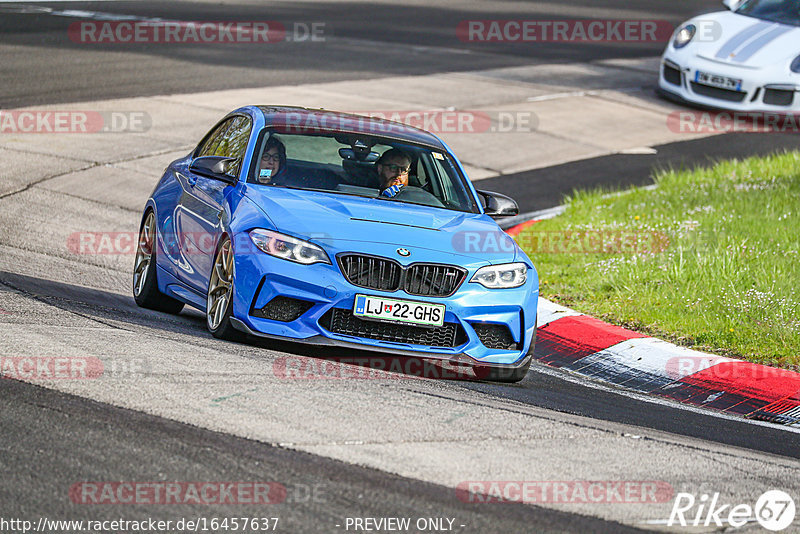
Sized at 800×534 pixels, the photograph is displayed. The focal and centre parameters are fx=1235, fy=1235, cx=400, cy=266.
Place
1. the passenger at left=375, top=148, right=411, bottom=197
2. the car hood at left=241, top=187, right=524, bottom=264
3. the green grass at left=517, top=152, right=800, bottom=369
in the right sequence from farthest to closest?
the green grass at left=517, top=152, right=800, bottom=369, the passenger at left=375, top=148, right=411, bottom=197, the car hood at left=241, top=187, right=524, bottom=264

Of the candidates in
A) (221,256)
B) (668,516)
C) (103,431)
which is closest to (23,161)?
(221,256)

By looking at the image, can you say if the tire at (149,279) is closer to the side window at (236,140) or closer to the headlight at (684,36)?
the side window at (236,140)

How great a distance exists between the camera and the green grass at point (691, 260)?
29.9 feet

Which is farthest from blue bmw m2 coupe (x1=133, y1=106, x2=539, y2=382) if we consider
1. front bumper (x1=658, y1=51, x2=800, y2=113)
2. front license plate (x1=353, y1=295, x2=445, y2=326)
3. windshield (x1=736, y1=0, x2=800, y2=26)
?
windshield (x1=736, y1=0, x2=800, y2=26)

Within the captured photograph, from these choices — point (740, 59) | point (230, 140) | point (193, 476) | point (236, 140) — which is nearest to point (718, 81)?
point (740, 59)

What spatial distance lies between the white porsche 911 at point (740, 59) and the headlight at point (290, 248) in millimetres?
12773

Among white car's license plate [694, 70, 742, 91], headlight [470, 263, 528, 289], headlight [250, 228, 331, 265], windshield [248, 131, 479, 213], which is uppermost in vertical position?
windshield [248, 131, 479, 213]

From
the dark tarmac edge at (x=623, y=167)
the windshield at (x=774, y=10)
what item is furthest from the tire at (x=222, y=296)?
the windshield at (x=774, y=10)

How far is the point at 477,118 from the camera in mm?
18172

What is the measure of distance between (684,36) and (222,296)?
13.7 metres

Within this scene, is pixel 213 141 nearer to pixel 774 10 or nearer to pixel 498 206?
pixel 498 206

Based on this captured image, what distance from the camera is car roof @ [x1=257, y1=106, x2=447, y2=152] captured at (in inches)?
337

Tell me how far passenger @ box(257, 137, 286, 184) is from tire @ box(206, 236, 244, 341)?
Result: 0.70m

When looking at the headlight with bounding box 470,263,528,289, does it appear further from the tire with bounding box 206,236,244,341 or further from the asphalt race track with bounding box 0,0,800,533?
the tire with bounding box 206,236,244,341
